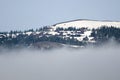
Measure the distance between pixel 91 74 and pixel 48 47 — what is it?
135 m

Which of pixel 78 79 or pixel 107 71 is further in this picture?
pixel 107 71

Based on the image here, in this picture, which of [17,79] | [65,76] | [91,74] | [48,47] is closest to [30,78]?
[17,79]

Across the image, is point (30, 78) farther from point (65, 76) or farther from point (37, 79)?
point (65, 76)

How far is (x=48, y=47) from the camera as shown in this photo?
18988 cm

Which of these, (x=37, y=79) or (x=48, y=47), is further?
(x=48, y=47)

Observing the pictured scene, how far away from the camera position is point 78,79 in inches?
1960

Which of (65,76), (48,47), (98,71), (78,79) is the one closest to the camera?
(78,79)

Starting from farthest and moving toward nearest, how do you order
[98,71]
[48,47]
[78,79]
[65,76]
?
[48,47]
[98,71]
[65,76]
[78,79]

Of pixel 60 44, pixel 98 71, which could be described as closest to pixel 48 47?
pixel 60 44

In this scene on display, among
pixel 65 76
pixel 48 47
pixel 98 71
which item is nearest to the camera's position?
pixel 65 76

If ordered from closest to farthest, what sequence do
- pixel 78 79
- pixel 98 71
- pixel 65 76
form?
1. pixel 78 79
2. pixel 65 76
3. pixel 98 71

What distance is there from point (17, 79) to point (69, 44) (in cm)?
14647

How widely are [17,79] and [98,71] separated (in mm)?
14289

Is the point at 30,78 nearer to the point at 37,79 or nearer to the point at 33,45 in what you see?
the point at 37,79
